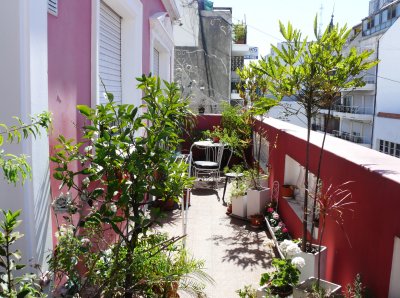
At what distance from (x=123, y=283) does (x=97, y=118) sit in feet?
3.87

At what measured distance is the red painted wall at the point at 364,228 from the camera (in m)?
2.65

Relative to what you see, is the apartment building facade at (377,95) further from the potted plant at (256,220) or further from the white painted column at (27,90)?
the white painted column at (27,90)

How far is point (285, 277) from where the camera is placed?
11.4ft

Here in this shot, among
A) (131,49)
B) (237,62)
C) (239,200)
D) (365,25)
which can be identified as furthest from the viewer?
(365,25)

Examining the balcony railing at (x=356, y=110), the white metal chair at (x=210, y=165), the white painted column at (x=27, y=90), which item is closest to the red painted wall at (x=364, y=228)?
the white painted column at (x=27, y=90)

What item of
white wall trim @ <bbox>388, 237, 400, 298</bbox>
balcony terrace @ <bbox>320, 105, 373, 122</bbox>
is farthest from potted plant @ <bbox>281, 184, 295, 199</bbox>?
balcony terrace @ <bbox>320, 105, 373, 122</bbox>

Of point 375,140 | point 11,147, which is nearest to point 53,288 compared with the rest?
point 11,147

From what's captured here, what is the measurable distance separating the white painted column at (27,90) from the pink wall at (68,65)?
0.26 meters

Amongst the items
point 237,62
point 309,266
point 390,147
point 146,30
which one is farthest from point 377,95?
point 309,266

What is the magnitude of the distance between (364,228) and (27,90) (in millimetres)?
2450

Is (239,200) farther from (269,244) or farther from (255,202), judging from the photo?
(269,244)

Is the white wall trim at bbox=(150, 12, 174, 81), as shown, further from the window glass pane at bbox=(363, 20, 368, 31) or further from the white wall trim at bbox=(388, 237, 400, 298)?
the window glass pane at bbox=(363, 20, 368, 31)

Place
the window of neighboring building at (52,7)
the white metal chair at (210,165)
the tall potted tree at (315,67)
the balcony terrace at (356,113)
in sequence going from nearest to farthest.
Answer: the window of neighboring building at (52,7), the tall potted tree at (315,67), the white metal chair at (210,165), the balcony terrace at (356,113)

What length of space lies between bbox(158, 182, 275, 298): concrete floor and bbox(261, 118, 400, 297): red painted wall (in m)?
1.10
